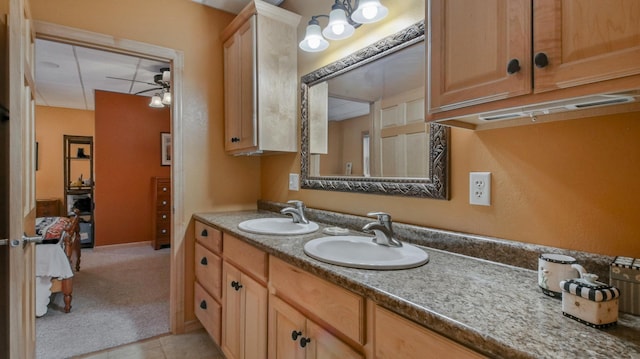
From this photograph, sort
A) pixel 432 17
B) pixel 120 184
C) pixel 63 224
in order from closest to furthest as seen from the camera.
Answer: pixel 432 17 → pixel 63 224 → pixel 120 184

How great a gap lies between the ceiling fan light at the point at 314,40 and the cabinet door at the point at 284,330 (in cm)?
134

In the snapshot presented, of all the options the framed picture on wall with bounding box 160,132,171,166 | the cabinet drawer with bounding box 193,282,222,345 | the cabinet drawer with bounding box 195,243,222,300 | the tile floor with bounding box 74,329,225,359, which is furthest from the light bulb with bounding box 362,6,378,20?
the framed picture on wall with bounding box 160,132,171,166

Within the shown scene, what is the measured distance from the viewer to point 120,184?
4.97 metres

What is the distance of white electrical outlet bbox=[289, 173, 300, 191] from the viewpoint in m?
2.22

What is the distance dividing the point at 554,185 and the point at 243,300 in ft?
4.55

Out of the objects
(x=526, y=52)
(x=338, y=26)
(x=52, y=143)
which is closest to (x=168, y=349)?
(x=338, y=26)

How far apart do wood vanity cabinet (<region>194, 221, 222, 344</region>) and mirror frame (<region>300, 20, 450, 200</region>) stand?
70 cm

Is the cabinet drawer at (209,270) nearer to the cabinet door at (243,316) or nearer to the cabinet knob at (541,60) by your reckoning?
the cabinet door at (243,316)

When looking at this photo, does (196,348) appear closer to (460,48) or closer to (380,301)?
(380,301)

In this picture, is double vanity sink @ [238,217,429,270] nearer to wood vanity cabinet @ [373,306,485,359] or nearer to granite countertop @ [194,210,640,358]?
granite countertop @ [194,210,640,358]

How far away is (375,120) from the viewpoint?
1.59 meters

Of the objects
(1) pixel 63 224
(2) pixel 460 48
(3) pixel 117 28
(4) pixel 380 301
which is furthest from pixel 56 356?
(2) pixel 460 48

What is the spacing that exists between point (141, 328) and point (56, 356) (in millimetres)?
495

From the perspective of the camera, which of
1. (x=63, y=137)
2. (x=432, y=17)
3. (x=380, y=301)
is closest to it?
(x=380, y=301)
